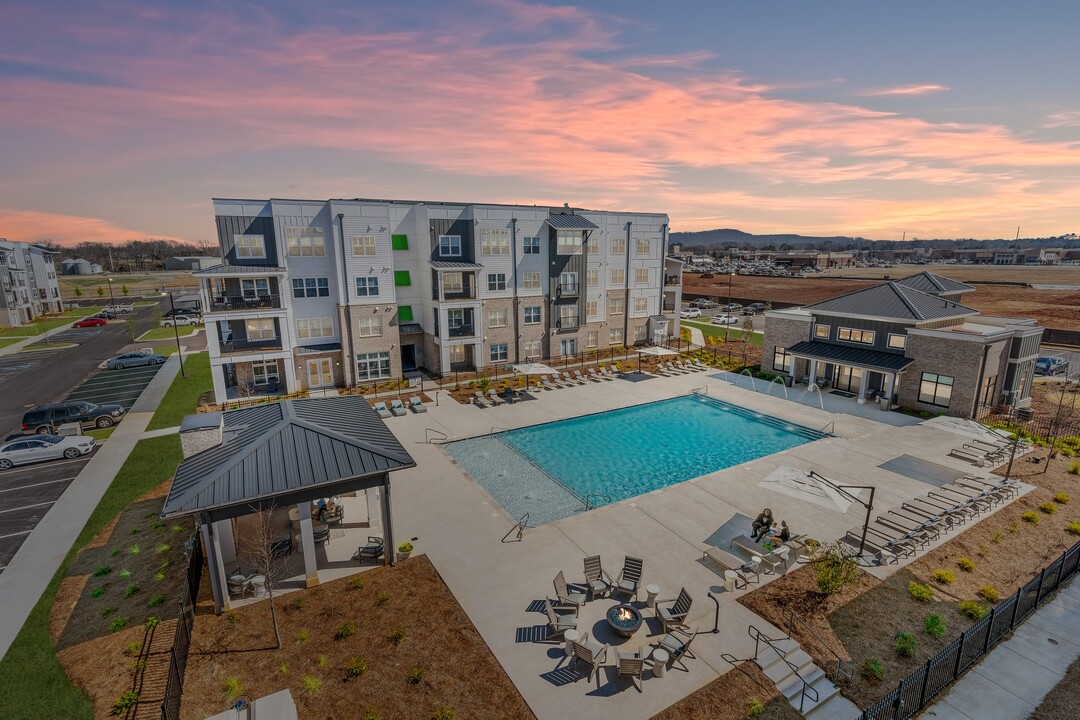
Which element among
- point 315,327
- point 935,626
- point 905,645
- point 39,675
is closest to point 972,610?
point 935,626

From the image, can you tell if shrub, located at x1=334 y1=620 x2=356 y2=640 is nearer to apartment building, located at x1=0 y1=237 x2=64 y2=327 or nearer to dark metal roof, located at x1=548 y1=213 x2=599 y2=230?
dark metal roof, located at x1=548 y1=213 x2=599 y2=230

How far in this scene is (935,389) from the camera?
33562 millimetres

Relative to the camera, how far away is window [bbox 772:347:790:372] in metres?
42.4

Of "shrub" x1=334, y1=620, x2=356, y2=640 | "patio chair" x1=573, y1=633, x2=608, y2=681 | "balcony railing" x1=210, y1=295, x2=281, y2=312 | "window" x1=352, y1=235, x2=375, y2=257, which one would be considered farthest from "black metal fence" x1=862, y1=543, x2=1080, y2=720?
"balcony railing" x1=210, y1=295, x2=281, y2=312

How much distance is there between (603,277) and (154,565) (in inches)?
1680

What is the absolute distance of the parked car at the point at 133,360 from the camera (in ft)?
160

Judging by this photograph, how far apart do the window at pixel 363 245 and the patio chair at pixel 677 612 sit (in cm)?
3412

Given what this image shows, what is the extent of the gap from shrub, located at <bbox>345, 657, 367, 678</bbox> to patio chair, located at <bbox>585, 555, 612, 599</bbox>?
7.19m

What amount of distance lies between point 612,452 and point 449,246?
23799 millimetres

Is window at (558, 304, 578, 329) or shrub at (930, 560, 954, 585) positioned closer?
shrub at (930, 560, 954, 585)

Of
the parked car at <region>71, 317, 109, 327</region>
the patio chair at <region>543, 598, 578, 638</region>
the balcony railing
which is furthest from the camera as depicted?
the parked car at <region>71, 317, 109, 327</region>

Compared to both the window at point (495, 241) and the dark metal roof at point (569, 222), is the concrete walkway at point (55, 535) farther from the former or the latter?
the dark metal roof at point (569, 222)

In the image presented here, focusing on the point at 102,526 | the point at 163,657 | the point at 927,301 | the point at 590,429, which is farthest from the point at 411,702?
the point at 927,301

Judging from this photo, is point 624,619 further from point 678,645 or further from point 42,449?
point 42,449
